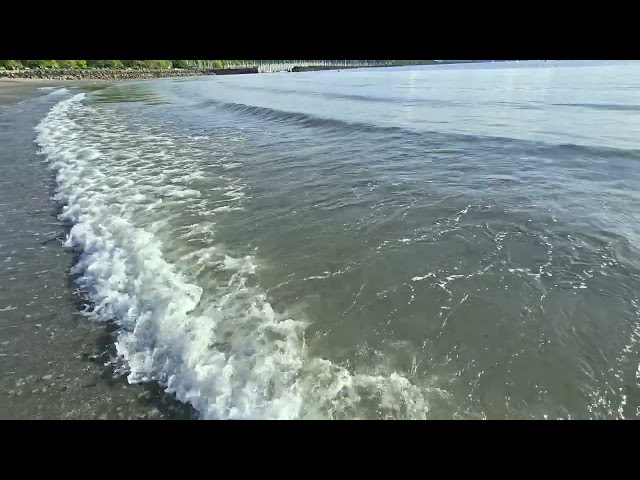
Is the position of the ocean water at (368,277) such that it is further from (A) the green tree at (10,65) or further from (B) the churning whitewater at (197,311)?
(A) the green tree at (10,65)

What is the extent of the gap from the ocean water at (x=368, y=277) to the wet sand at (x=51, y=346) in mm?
253

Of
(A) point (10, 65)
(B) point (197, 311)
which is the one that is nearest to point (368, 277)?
(B) point (197, 311)

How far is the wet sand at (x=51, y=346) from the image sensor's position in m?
4.53

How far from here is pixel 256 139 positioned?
19.7 m

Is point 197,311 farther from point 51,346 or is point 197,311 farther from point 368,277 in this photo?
point 368,277

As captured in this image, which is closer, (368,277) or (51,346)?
(51,346)

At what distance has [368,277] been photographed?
7.04 meters

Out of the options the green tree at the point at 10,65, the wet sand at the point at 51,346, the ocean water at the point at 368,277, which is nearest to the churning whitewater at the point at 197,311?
the ocean water at the point at 368,277

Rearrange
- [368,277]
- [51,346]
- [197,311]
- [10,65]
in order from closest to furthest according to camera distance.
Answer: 1. [51,346]
2. [197,311]
3. [368,277]
4. [10,65]

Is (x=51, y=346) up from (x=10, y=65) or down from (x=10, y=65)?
down

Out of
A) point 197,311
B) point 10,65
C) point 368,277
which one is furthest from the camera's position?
point 10,65

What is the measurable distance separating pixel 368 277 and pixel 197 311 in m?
3.18
